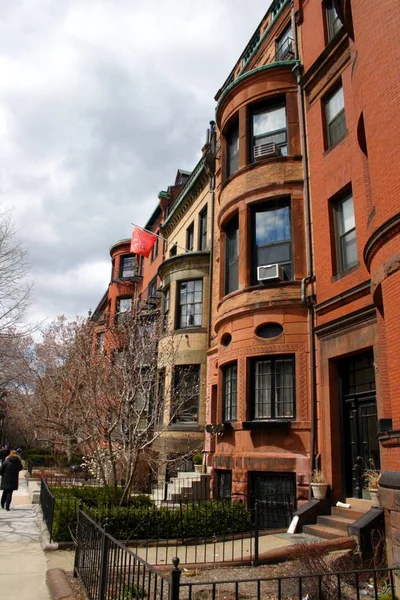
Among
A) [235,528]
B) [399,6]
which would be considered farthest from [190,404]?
[399,6]

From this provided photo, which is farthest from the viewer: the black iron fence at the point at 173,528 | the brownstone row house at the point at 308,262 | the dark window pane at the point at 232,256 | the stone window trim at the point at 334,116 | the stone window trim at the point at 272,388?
the dark window pane at the point at 232,256

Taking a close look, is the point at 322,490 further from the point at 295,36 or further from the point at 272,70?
the point at 295,36

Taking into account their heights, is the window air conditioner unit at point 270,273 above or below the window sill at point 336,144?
below

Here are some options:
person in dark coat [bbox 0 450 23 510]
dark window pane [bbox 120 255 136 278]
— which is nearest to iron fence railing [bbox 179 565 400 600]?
person in dark coat [bbox 0 450 23 510]

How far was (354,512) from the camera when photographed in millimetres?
10656

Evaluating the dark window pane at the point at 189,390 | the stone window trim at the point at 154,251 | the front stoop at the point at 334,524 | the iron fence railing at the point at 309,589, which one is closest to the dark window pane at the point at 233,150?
the dark window pane at the point at 189,390

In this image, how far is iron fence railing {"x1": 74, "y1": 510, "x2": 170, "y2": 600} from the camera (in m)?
5.75

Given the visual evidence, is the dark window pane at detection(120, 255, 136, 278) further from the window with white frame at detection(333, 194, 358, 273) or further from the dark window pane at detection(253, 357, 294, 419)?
the window with white frame at detection(333, 194, 358, 273)

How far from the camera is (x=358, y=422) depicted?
1183cm

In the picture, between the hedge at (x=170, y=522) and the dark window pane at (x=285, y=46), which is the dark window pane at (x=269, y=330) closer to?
the hedge at (x=170, y=522)

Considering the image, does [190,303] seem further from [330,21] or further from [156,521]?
[156,521]

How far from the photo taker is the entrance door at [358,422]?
1134 centimetres

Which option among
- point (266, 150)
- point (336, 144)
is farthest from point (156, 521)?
→ point (266, 150)

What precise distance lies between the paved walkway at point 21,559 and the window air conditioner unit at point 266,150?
1235 cm
